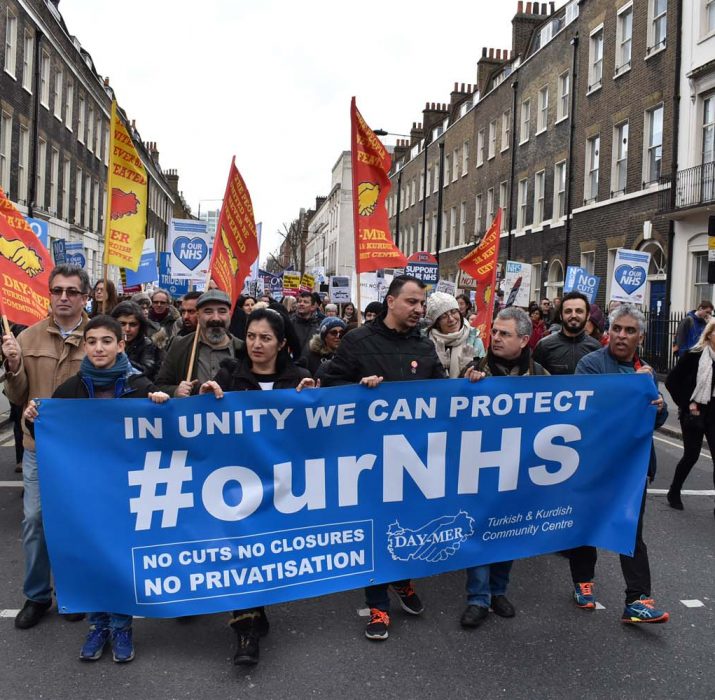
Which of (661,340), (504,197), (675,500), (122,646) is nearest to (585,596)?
(122,646)

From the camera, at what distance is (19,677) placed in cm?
352

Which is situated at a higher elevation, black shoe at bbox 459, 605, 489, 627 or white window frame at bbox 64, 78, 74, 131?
white window frame at bbox 64, 78, 74, 131

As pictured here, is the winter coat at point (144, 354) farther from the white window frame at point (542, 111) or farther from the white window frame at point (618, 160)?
the white window frame at point (542, 111)

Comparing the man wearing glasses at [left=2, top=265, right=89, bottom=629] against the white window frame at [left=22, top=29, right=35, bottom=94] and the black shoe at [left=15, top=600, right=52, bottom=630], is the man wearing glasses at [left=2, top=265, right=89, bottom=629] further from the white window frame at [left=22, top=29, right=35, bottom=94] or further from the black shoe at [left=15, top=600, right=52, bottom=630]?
the white window frame at [left=22, top=29, right=35, bottom=94]

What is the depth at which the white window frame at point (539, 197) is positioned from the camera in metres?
28.2

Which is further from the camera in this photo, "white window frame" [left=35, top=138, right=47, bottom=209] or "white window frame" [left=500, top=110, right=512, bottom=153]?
"white window frame" [left=500, top=110, right=512, bottom=153]

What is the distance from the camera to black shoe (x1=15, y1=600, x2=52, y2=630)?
405 cm

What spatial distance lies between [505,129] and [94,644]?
104 ft

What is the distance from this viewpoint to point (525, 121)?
30.4m

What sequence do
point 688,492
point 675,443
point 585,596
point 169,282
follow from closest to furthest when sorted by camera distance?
point 585,596 < point 688,492 < point 675,443 < point 169,282

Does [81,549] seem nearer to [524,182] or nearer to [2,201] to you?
[2,201]

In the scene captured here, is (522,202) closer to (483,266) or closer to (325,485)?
(483,266)

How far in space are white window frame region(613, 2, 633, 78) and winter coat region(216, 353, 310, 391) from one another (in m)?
21.2

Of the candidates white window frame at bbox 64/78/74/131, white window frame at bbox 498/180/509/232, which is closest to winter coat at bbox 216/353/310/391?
white window frame at bbox 498/180/509/232
